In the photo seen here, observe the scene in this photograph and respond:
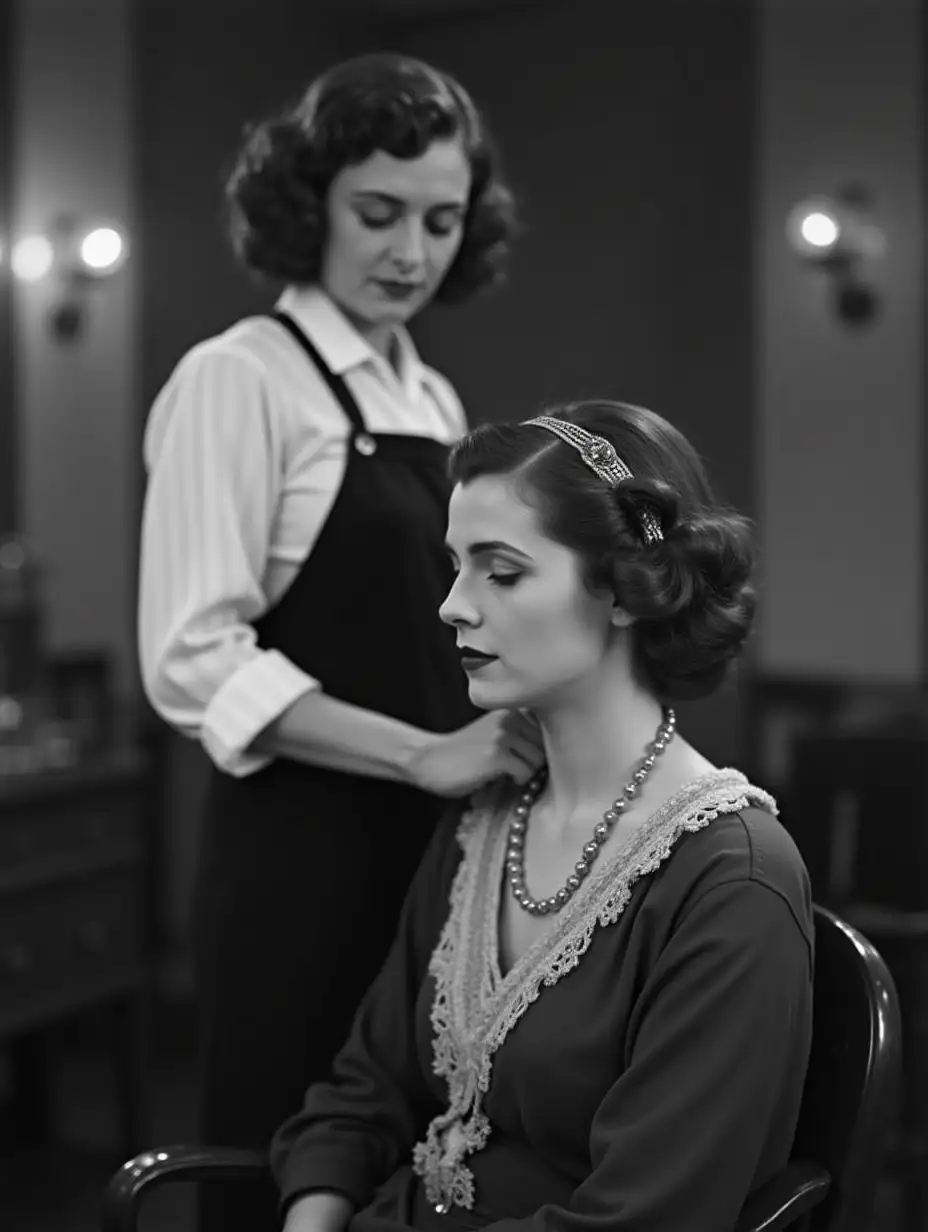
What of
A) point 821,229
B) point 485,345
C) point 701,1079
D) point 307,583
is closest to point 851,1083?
point 701,1079

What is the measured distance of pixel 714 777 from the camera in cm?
141

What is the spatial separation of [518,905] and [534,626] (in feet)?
0.87

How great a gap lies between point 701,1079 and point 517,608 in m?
0.40

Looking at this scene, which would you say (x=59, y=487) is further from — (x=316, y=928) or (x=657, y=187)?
(x=316, y=928)

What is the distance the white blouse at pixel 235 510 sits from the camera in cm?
166

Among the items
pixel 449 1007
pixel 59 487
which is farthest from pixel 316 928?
pixel 59 487

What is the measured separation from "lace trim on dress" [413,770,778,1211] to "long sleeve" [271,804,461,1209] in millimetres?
34

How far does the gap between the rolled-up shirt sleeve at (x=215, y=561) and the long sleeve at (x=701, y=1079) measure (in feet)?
1.81

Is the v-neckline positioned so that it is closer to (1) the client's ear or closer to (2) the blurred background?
(1) the client's ear

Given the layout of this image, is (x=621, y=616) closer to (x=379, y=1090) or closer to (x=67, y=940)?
(x=379, y=1090)

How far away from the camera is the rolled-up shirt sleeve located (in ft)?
5.44

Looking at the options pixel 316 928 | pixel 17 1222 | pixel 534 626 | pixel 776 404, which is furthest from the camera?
pixel 776 404

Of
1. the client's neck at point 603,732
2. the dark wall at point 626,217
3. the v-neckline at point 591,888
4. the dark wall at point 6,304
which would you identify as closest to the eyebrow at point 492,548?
the client's neck at point 603,732

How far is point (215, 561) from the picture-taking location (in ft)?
5.45
